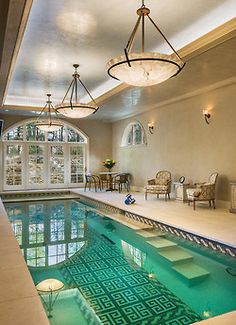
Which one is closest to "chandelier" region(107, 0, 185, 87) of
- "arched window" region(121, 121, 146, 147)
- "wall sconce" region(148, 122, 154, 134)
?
"wall sconce" region(148, 122, 154, 134)

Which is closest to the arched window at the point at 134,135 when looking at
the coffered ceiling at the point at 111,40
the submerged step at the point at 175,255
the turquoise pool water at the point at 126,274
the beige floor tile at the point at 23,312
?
the coffered ceiling at the point at 111,40

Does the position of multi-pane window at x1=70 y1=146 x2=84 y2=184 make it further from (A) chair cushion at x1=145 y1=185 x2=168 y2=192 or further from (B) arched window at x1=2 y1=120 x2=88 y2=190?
(A) chair cushion at x1=145 y1=185 x2=168 y2=192

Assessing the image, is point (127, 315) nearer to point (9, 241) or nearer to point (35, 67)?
point (9, 241)

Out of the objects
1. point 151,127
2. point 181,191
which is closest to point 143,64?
point 181,191

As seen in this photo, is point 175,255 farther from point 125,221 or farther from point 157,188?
point 157,188

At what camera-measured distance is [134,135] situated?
11172 millimetres

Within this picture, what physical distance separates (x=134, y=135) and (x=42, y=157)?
152 inches

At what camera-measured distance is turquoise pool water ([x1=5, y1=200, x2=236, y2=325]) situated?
265 cm

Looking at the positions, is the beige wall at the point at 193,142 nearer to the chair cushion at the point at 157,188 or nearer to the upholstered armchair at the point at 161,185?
the upholstered armchair at the point at 161,185

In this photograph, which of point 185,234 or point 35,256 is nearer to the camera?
point 35,256

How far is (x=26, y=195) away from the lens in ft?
34.2

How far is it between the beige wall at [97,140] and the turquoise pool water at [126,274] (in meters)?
6.65

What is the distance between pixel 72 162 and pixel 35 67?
6.46 m

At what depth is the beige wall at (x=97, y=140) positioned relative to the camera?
12.4 metres
